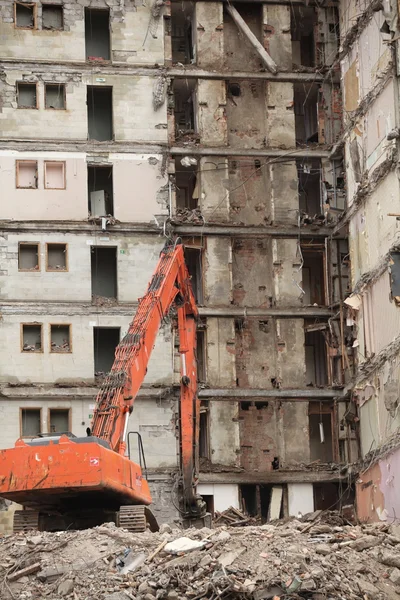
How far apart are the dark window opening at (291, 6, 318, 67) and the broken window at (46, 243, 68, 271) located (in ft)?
42.0

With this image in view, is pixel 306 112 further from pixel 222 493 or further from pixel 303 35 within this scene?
pixel 222 493

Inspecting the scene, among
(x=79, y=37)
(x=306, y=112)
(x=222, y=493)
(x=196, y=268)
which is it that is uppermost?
(x=79, y=37)

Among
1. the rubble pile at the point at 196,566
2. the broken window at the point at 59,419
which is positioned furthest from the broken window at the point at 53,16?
the rubble pile at the point at 196,566

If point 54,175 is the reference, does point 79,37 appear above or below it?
above

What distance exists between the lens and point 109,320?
5809cm

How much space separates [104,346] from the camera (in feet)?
192

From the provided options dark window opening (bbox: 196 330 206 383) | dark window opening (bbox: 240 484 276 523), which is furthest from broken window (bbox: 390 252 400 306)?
dark window opening (bbox: 240 484 276 523)

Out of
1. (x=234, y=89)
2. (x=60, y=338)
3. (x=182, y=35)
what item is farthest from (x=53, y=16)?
(x=60, y=338)

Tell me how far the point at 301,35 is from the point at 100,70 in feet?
30.3

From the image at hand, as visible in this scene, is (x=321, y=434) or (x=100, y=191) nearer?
(x=321, y=434)

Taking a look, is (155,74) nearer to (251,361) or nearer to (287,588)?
(251,361)

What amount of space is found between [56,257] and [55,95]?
6.43 metres

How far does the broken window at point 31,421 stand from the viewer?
56719 millimetres

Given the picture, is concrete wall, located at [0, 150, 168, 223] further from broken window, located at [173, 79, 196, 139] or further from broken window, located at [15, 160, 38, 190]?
broken window, located at [173, 79, 196, 139]
